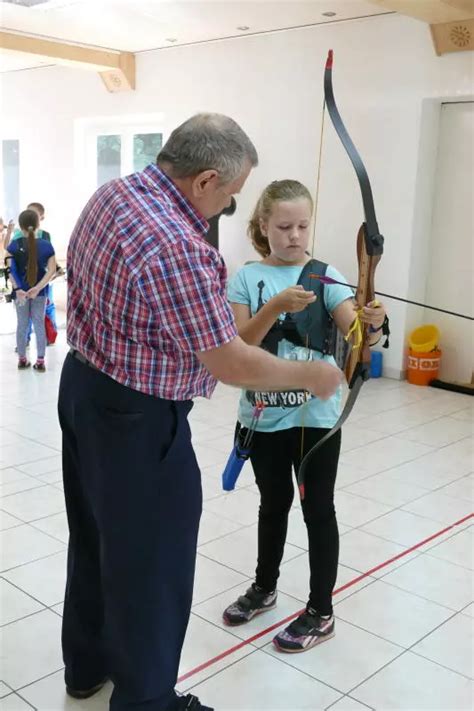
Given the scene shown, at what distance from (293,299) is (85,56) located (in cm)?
653

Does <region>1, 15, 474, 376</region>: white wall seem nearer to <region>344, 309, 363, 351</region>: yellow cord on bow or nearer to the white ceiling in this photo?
the white ceiling

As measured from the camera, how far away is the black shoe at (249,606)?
233 centimetres

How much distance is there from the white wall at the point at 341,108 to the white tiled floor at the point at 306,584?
7.03 feet

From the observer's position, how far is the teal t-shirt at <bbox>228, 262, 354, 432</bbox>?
81.7 inches

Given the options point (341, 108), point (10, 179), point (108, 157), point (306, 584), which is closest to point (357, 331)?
point (306, 584)

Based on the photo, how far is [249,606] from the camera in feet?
7.73

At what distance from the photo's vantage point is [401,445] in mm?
4270

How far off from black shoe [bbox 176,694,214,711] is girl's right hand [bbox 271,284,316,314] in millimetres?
956

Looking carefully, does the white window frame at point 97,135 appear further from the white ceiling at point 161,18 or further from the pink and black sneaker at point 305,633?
the pink and black sneaker at point 305,633

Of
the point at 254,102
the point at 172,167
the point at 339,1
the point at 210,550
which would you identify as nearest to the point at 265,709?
the point at 210,550

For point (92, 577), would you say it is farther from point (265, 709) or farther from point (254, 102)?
point (254, 102)

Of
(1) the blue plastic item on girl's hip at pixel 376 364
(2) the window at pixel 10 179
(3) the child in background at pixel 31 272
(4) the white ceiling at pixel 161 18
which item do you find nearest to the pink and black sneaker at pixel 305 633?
(1) the blue plastic item on girl's hip at pixel 376 364

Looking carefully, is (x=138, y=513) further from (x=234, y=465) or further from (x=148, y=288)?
(x=234, y=465)

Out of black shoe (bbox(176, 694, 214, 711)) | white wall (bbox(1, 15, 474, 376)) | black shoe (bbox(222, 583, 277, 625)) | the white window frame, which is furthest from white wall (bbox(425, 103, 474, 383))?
black shoe (bbox(176, 694, 214, 711))
